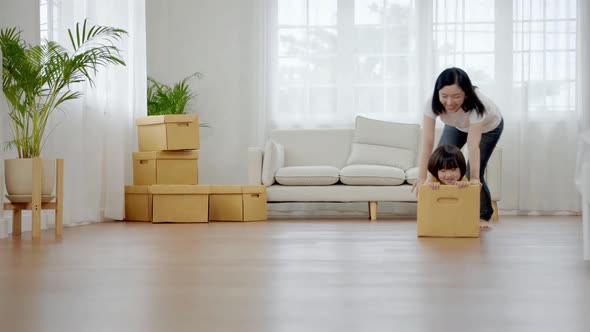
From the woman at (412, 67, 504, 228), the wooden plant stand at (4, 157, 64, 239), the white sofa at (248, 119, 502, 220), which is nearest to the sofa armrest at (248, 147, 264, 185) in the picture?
the white sofa at (248, 119, 502, 220)

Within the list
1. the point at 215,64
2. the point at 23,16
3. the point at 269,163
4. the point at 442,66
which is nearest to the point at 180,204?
the point at 269,163

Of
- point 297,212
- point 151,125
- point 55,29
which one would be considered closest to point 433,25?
point 297,212

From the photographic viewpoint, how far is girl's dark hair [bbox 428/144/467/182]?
3959 millimetres

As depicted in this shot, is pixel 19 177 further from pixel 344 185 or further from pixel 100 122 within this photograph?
pixel 344 185

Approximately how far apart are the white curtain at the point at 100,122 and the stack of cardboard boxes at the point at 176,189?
0.14m

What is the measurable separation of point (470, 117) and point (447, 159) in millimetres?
244

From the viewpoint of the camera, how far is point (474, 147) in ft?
12.9

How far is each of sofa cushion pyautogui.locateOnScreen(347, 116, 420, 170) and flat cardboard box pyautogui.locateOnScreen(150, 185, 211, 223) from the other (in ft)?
4.49

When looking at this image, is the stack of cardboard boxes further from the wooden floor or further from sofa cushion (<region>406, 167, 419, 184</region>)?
the wooden floor

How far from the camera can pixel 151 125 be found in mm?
5809

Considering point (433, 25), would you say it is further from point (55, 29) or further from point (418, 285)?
point (418, 285)

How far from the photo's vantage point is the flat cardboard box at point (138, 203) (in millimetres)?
5637

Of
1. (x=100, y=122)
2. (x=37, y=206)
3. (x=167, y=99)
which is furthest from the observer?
(x=167, y=99)

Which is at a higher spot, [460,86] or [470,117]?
[460,86]
